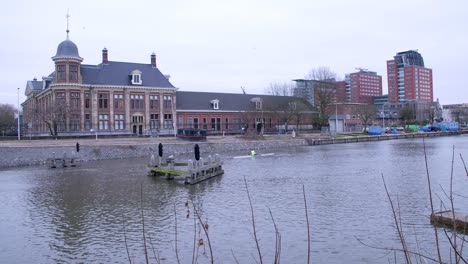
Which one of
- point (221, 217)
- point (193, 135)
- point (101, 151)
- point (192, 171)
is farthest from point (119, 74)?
point (221, 217)

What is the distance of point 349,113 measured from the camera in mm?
103438

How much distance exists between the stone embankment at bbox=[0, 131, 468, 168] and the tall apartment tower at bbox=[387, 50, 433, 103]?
125 metres

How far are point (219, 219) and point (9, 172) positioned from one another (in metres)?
25.9

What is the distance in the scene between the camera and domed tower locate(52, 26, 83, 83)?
66.8 meters

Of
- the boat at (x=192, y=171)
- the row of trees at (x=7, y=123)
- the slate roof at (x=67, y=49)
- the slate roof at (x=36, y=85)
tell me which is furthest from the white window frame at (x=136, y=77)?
the boat at (x=192, y=171)

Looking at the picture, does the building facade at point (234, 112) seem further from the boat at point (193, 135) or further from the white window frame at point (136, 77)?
the boat at point (193, 135)

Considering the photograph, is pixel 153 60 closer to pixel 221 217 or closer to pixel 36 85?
pixel 36 85

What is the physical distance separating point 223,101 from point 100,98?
24275mm

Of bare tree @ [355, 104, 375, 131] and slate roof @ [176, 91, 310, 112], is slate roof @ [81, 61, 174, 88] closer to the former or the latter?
slate roof @ [176, 91, 310, 112]

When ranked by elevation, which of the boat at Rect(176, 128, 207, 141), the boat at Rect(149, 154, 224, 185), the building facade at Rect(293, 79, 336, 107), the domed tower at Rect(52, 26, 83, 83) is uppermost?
the domed tower at Rect(52, 26, 83, 83)

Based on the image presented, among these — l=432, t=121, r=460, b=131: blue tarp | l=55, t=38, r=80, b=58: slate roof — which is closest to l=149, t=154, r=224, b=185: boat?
l=55, t=38, r=80, b=58: slate roof

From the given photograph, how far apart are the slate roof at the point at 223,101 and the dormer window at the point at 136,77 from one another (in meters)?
8.37

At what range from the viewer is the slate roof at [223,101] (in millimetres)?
80725

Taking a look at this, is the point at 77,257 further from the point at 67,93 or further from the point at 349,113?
the point at 349,113
